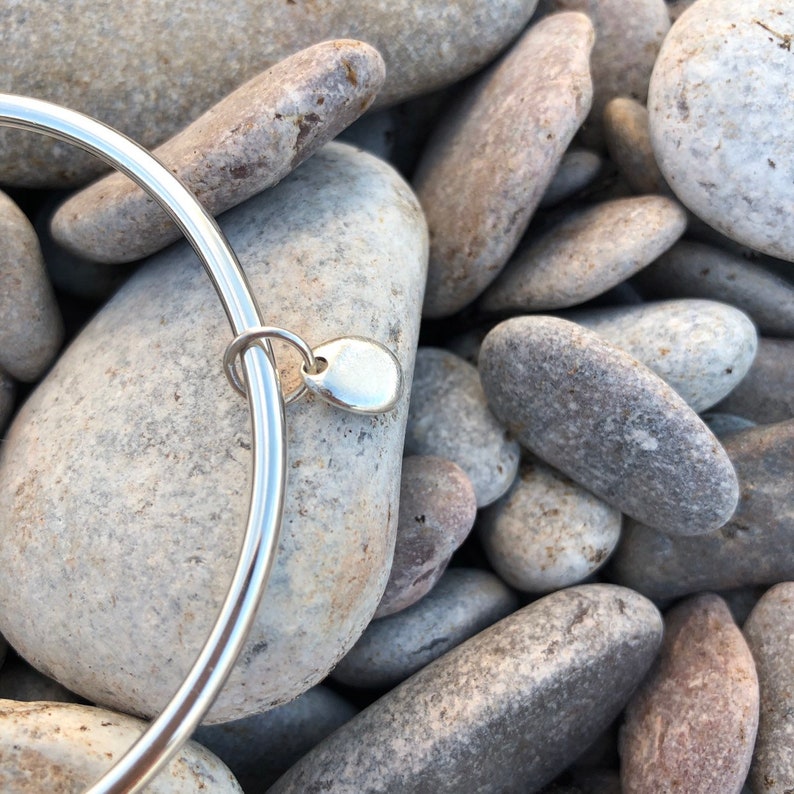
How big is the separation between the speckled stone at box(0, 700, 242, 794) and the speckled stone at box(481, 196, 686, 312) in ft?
3.68

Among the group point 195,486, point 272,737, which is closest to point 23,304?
point 195,486

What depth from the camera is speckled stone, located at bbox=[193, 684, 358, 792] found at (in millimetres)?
1650

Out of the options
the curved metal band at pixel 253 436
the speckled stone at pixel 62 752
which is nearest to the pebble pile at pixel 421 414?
the speckled stone at pixel 62 752

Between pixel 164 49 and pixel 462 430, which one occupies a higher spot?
pixel 164 49

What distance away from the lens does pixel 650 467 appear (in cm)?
158

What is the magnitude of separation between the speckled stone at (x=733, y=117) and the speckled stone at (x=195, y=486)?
0.63m

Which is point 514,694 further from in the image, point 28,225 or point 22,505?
point 28,225

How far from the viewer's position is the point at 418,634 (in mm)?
1668

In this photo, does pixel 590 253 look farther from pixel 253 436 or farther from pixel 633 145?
pixel 253 436

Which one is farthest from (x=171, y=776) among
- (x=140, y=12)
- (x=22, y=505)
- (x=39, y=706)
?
(x=140, y=12)

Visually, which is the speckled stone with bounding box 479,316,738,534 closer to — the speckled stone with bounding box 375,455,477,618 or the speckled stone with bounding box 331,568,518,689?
the speckled stone with bounding box 375,455,477,618

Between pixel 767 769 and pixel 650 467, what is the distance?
58 centimetres

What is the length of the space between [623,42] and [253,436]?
140 centimetres

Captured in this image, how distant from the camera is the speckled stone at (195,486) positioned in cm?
132
